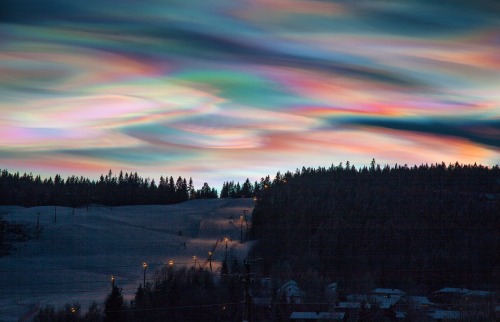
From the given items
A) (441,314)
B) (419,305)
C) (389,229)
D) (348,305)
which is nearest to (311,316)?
(348,305)

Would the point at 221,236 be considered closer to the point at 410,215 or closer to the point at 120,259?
the point at 120,259

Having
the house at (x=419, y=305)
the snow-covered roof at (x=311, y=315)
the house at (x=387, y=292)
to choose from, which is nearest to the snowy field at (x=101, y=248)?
the snow-covered roof at (x=311, y=315)

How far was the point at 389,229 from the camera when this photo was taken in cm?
11256

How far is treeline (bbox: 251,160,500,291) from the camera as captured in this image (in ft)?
322

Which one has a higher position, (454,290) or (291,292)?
(291,292)

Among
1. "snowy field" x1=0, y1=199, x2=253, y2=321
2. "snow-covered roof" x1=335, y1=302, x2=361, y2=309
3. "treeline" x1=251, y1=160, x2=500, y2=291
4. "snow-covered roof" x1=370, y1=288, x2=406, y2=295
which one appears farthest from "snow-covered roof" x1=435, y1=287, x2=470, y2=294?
"snowy field" x1=0, y1=199, x2=253, y2=321

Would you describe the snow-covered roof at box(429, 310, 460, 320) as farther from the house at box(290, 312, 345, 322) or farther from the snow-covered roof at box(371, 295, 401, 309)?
the house at box(290, 312, 345, 322)

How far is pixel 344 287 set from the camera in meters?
85.0

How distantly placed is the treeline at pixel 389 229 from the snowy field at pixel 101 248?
8.83 m

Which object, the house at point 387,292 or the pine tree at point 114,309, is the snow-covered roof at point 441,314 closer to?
the house at point 387,292

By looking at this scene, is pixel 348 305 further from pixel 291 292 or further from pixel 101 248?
pixel 101 248

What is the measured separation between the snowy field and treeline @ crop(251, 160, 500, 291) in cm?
883

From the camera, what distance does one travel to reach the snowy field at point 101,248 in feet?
286

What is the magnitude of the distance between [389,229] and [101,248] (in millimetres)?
48357
